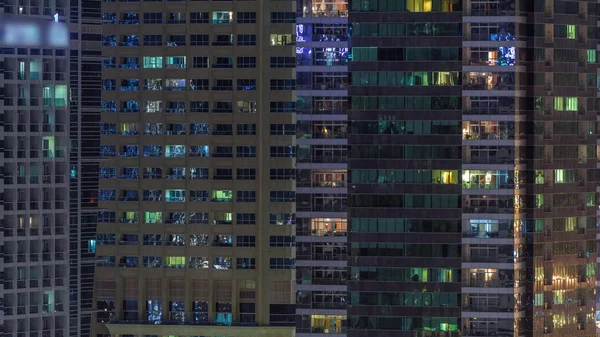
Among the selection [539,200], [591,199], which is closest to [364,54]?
[539,200]

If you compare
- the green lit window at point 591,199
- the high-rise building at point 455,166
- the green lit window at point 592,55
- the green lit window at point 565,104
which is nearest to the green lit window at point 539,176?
the high-rise building at point 455,166

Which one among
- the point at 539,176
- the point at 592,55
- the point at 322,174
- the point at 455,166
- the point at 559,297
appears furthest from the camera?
the point at 322,174

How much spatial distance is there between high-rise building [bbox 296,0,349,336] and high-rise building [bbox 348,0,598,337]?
8.06 feet

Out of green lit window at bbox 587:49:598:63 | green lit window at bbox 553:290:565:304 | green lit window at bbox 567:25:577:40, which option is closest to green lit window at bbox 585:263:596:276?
green lit window at bbox 553:290:565:304

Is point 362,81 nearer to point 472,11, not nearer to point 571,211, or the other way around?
point 472,11

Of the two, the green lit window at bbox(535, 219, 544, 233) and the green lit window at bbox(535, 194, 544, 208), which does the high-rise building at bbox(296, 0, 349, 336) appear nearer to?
the green lit window at bbox(535, 219, 544, 233)

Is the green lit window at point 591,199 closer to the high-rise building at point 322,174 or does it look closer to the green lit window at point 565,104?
the green lit window at point 565,104

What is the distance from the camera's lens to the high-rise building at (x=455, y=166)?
18238 cm

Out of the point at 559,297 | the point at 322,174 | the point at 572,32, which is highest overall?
the point at 572,32

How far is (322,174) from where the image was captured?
612ft

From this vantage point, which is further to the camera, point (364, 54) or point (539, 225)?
point (364, 54)

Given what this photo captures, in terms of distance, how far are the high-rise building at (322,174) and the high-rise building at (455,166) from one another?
2.46m

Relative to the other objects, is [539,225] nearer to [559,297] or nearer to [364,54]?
[559,297]

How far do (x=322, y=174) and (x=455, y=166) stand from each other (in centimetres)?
1423
